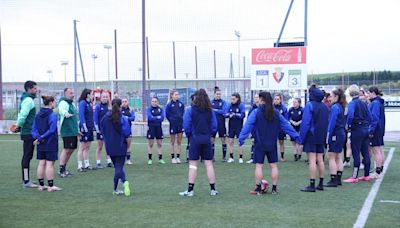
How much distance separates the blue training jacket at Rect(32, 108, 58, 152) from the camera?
941 centimetres

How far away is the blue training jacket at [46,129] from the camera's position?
371 inches

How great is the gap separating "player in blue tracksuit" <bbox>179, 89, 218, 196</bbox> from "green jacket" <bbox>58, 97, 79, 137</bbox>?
3.56 meters

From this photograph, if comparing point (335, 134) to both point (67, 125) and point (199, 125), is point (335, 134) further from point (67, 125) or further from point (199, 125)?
point (67, 125)

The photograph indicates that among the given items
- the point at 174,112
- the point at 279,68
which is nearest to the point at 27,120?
the point at 174,112

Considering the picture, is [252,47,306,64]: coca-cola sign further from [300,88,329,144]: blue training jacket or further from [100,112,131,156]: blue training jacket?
[100,112,131,156]: blue training jacket

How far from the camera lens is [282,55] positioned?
18109 mm

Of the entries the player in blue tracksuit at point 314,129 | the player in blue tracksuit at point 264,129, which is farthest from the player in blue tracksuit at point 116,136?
the player in blue tracksuit at point 314,129

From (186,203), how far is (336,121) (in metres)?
3.50

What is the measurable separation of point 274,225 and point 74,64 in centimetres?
2030

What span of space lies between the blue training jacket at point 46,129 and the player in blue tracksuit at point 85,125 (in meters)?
2.58

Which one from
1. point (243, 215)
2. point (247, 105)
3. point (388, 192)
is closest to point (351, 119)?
point (388, 192)

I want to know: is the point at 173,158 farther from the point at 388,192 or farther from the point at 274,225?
the point at 274,225

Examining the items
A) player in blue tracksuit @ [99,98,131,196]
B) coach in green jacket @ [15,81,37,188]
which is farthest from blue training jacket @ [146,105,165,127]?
player in blue tracksuit @ [99,98,131,196]

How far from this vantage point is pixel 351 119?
10203mm
